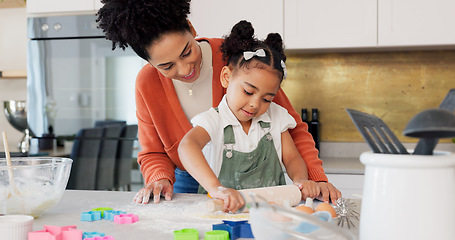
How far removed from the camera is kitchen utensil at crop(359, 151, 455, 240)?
0.51 meters

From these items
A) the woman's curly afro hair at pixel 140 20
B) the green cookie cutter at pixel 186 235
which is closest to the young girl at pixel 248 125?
the woman's curly afro hair at pixel 140 20

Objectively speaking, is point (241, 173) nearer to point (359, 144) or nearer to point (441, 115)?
point (441, 115)

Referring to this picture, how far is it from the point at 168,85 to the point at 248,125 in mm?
288

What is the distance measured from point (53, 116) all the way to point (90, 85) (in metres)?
0.28

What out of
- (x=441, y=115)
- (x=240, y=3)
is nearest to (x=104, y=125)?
(x=240, y=3)

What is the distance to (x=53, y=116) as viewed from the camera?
99.6 inches

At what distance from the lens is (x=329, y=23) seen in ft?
7.70

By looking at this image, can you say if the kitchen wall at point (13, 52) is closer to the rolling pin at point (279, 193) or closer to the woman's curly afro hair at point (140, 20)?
the woman's curly afro hair at point (140, 20)

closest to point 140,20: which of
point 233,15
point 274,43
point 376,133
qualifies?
point 274,43

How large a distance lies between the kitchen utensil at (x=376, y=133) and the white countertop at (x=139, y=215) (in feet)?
1.07

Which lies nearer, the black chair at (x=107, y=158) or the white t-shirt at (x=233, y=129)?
the white t-shirt at (x=233, y=129)

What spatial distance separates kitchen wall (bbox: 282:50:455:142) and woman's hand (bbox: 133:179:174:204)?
5.61 ft

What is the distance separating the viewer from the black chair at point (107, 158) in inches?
97.3

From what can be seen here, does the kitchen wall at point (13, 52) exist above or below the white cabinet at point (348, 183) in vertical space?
above
